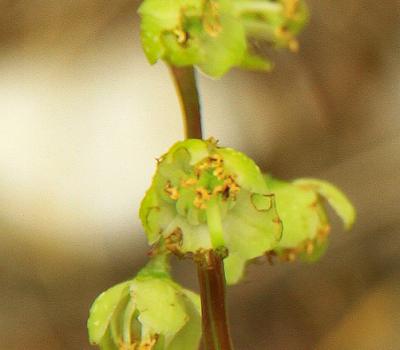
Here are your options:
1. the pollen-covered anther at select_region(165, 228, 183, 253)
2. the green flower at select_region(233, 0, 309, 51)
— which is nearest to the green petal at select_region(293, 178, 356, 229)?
the green flower at select_region(233, 0, 309, 51)

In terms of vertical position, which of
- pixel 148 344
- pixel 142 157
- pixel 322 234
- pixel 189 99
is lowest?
pixel 148 344

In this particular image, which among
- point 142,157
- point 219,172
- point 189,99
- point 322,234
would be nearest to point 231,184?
point 219,172

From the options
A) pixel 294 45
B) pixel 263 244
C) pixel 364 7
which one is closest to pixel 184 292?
pixel 263 244

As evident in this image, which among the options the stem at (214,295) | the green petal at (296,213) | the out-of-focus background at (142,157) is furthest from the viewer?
the out-of-focus background at (142,157)

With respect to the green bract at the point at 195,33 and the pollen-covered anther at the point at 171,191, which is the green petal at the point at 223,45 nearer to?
the green bract at the point at 195,33

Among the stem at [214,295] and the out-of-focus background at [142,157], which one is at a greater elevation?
the out-of-focus background at [142,157]

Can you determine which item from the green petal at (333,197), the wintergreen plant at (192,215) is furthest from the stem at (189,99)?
the green petal at (333,197)

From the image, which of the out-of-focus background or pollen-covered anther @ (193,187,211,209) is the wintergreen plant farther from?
the out-of-focus background

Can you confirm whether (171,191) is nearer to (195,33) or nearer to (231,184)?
(231,184)
